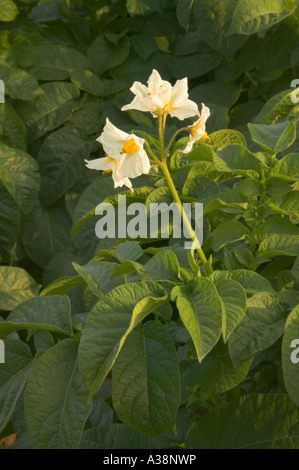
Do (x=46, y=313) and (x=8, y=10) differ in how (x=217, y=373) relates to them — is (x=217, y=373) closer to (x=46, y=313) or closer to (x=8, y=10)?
A: (x=46, y=313)

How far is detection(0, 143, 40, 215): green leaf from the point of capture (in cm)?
177

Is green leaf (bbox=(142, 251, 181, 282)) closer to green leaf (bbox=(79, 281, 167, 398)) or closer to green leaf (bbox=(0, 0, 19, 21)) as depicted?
green leaf (bbox=(79, 281, 167, 398))

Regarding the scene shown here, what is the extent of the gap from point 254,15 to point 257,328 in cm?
88

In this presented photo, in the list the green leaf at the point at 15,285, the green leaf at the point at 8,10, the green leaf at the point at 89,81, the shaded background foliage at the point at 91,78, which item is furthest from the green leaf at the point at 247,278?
the green leaf at the point at 8,10

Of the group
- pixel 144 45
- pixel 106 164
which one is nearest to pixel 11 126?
pixel 144 45

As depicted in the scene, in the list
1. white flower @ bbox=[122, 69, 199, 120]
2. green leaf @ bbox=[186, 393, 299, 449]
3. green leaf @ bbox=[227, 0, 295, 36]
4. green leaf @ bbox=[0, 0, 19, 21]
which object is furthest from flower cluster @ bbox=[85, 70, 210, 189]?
green leaf @ bbox=[0, 0, 19, 21]

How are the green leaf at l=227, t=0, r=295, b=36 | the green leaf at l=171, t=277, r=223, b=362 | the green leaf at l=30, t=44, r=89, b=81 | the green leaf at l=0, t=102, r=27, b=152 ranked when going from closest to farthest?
the green leaf at l=171, t=277, r=223, b=362, the green leaf at l=227, t=0, r=295, b=36, the green leaf at l=0, t=102, r=27, b=152, the green leaf at l=30, t=44, r=89, b=81

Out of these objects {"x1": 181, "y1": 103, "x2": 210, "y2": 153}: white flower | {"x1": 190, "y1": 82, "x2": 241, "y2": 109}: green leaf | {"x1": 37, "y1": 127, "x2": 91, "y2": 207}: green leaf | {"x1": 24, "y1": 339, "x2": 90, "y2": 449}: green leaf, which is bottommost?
{"x1": 37, "y1": 127, "x2": 91, "y2": 207}: green leaf

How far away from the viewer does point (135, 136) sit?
90cm

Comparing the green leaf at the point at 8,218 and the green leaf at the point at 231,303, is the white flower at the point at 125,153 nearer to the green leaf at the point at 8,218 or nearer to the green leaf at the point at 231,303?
the green leaf at the point at 231,303

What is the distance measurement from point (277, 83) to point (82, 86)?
54 centimetres

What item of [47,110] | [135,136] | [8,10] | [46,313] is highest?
[135,136]

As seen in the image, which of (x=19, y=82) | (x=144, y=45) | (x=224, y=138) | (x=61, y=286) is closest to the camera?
(x=61, y=286)
